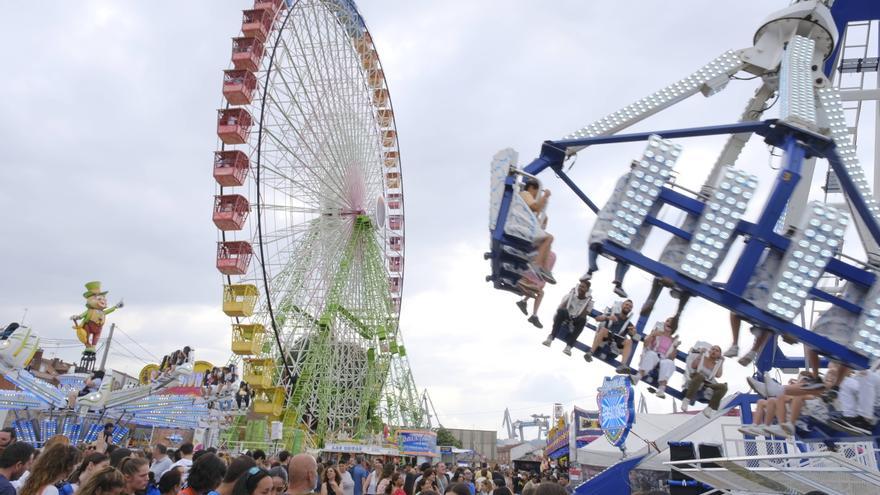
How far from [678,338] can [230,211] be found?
19.3 meters

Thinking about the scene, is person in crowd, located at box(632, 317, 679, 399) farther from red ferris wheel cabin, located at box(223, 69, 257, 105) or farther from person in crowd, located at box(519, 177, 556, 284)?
red ferris wheel cabin, located at box(223, 69, 257, 105)

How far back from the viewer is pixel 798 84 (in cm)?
696

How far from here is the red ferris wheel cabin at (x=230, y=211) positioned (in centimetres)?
2389

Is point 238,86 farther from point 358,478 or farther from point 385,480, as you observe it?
point 385,480

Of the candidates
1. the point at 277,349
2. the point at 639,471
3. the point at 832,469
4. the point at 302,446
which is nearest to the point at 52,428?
the point at 277,349

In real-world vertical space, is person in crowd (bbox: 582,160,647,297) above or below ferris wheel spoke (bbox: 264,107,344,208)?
below

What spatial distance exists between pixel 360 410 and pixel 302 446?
187 inches

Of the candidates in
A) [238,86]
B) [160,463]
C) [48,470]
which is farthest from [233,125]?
[48,470]

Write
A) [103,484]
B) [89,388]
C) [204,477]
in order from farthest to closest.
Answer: [89,388]
[204,477]
[103,484]

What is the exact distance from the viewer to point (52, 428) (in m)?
18.5

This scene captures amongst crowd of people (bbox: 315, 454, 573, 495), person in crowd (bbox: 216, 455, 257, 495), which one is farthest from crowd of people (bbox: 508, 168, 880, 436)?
person in crowd (bbox: 216, 455, 257, 495)

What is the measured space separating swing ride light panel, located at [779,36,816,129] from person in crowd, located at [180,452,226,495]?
235 inches

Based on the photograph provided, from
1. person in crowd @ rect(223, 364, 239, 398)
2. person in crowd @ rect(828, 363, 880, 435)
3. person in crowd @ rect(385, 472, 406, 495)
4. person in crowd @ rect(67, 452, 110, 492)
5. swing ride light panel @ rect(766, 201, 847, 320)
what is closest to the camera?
person in crowd @ rect(67, 452, 110, 492)

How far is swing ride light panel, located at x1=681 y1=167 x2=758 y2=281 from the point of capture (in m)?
5.77
